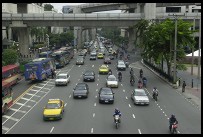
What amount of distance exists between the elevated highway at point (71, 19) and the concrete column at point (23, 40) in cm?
399

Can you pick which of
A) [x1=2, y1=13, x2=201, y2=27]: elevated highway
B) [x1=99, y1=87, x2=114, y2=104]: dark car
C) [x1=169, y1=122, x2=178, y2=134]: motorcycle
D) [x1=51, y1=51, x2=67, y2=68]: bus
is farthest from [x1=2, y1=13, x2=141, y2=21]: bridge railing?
[x1=169, y1=122, x2=178, y2=134]: motorcycle

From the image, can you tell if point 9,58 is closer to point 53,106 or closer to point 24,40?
point 24,40

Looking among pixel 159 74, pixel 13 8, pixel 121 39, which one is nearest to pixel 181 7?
pixel 121 39

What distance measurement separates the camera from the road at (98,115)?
27.5 meters

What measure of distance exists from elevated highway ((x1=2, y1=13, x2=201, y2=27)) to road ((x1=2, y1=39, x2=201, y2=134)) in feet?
129

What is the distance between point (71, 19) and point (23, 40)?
1431cm

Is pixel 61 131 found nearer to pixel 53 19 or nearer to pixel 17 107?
pixel 17 107

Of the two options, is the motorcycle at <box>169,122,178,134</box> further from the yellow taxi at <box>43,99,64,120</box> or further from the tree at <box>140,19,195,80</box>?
the tree at <box>140,19,195,80</box>

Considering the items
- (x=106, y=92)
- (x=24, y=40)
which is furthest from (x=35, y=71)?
(x=24, y=40)

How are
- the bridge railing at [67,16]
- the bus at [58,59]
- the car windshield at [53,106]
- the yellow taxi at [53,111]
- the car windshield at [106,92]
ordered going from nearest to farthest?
the yellow taxi at [53,111]
the car windshield at [53,106]
the car windshield at [106,92]
the bus at [58,59]
the bridge railing at [67,16]

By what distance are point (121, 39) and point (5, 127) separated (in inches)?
5797

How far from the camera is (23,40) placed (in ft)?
293

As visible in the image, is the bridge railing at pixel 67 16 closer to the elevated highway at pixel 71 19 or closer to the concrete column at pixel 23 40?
the elevated highway at pixel 71 19

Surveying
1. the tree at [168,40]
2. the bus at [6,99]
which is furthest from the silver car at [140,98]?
the tree at [168,40]
